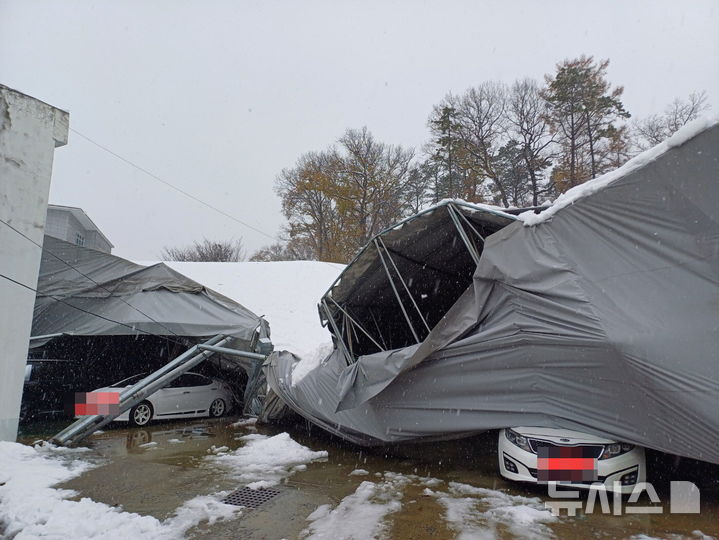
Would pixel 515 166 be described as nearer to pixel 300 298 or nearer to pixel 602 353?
pixel 300 298

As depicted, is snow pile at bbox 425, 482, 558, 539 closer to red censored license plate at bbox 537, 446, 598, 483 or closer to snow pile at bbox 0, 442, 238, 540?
red censored license plate at bbox 537, 446, 598, 483

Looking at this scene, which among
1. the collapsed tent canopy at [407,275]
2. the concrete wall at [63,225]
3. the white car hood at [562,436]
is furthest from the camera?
the concrete wall at [63,225]

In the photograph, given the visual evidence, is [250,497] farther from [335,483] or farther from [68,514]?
[68,514]

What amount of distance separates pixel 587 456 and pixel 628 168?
2.64m

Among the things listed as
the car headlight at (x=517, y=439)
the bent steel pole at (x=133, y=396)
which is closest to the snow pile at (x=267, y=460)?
the bent steel pole at (x=133, y=396)

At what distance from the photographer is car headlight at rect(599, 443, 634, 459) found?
427 centimetres

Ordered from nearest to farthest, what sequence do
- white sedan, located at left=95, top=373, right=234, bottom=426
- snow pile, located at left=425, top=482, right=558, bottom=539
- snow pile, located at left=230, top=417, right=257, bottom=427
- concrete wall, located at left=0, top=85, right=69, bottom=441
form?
snow pile, located at left=425, top=482, right=558, bottom=539, concrete wall, located at left=0, top=85, right=69, bottom=441, white sedan, located at left=95, top=373, right=234, bottom=426, snow pile, located at left=230, top=417, right=257, bottom=427

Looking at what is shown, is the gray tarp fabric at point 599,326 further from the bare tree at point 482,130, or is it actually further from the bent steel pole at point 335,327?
the bare tree at point 482,130

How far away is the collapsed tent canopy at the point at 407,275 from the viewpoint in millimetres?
6234

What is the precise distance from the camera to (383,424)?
5984 millimetres

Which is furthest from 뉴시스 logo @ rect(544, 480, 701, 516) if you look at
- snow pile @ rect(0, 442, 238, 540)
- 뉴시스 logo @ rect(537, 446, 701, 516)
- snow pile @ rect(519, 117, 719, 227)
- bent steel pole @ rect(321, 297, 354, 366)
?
bent steel pole @ rect(321, 297, 354, 366)

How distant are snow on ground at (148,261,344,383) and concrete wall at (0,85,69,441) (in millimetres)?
8777

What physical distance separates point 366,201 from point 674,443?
3151 centimetres

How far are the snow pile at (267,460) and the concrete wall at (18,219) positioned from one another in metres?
3.04
